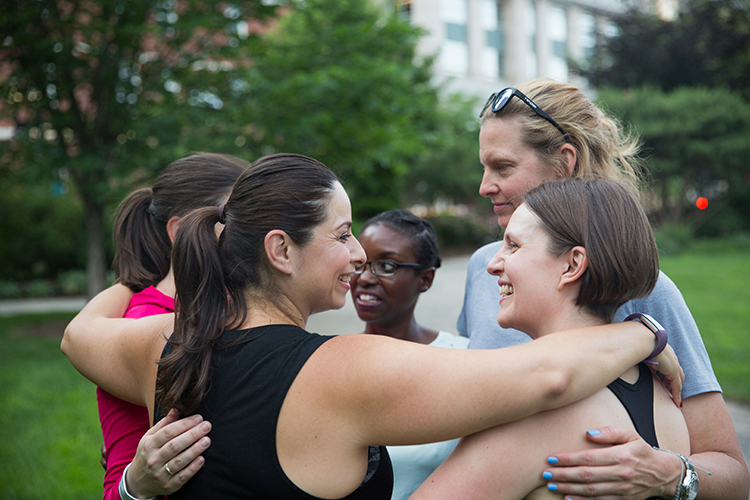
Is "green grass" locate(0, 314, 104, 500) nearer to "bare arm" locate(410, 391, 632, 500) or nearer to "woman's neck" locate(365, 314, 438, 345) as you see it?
"woman's neck" locate(365, 314, 438, 345)

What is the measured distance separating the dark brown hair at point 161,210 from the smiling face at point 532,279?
1.29 meters

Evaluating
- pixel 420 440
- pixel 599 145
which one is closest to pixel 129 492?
pixel 420 440

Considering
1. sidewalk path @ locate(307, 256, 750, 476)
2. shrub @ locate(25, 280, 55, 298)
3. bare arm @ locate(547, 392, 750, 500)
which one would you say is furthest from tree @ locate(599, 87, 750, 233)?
bare arm @ locate(547, 392, 750, 500)

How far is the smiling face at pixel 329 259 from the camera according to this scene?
178 centimetres

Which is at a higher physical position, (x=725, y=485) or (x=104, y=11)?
(x=104, y=11)

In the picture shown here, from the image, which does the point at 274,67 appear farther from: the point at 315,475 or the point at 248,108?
the point at 315,475

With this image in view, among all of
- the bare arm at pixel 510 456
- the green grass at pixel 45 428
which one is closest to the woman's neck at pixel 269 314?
the bare arm at pixel 510 456

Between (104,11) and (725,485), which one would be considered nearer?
(725,485)

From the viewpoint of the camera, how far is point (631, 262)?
170cm

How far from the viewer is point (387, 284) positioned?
321 centimetres

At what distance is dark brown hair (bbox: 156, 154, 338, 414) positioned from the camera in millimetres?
1690

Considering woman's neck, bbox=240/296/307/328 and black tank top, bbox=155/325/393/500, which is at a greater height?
woman's neck, bbox=240/296/307/328

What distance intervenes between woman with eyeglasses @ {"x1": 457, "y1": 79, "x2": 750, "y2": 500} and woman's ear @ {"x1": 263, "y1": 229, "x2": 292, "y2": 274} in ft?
2.99

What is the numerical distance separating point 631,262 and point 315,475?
1.05 m
